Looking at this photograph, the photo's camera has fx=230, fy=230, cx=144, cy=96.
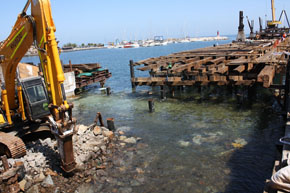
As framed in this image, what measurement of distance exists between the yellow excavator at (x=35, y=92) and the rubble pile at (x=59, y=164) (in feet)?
1.80

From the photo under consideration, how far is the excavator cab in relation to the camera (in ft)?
31.3

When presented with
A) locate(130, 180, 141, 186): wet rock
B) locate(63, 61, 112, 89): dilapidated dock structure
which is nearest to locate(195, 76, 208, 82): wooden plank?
locate(130, 180, 141, 186): wet rock

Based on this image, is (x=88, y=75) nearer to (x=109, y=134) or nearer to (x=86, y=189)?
(x=109, y=134)

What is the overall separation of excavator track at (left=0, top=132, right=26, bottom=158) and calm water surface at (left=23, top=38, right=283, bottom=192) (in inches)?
183

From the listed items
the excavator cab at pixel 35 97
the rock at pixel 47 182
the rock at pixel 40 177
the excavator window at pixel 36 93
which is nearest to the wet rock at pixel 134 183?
the rock at pixel 47 182

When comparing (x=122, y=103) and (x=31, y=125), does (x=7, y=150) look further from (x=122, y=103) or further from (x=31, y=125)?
(x=122, y=103)

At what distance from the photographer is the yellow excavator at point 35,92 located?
766cm

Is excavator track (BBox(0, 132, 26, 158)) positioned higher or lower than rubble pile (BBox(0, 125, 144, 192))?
higher

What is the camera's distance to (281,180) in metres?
4.73

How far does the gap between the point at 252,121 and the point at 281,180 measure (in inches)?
387

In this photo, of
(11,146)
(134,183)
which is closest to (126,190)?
(134,183)

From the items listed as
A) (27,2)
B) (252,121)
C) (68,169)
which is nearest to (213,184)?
(68,169)

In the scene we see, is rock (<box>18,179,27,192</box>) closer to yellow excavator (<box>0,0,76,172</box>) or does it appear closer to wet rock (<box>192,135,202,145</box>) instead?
yellow excavator (<box>0,0,76,172</box>)

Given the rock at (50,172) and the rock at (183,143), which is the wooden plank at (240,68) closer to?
the rock at (183,143)
